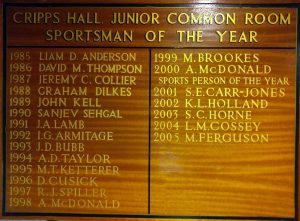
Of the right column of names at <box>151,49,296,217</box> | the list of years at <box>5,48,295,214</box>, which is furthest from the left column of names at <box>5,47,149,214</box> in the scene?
the right column of names at <box>151,49,296,217</box>

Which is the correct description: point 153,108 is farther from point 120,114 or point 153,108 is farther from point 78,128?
point 78,128

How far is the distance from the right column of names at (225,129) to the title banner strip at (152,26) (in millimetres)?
70

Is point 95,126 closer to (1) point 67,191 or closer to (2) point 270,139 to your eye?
(1) point 67,191

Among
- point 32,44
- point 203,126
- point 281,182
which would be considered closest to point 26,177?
point 32,44

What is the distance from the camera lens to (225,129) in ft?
8.34

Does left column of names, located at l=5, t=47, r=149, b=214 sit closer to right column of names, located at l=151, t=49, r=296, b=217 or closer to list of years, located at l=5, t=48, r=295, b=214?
list of years, located at l=5, t=48, r=295, b=214

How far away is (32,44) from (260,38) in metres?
1.32

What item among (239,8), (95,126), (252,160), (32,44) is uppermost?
(239,8)

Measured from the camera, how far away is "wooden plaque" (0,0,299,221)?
2.53 meters

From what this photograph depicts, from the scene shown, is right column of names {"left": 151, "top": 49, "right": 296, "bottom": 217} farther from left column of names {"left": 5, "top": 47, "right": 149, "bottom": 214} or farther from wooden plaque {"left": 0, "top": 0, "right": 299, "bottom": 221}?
left column of names {"left": 5, "top": 47, "right": 149, "bottom": 214}

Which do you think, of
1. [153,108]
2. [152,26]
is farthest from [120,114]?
[152,26]

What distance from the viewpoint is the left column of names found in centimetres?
256

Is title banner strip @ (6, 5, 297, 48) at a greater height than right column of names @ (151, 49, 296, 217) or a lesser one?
greater

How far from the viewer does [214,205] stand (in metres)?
2.55
